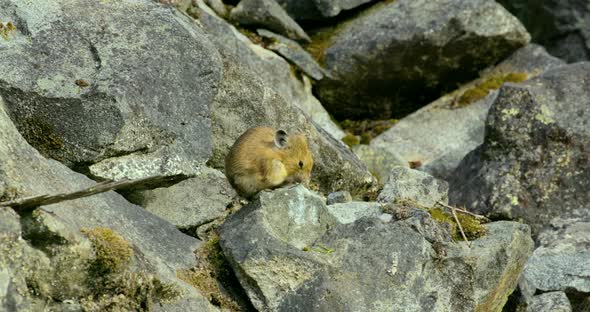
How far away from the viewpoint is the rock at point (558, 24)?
2142cm

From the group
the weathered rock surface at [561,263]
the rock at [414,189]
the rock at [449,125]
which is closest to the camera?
the rock at [414,189]

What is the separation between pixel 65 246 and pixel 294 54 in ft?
33.4

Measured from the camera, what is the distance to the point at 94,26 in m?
12.2

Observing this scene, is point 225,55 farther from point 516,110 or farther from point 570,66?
point 570,66

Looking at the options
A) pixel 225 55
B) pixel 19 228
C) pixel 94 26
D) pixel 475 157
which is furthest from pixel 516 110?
pixel 19 228

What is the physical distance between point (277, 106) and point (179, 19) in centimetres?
186

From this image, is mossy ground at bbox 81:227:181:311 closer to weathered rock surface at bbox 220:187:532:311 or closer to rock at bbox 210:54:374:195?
weathered rock surface at bbox 220:187:532:311

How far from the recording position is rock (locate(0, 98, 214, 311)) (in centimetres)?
832

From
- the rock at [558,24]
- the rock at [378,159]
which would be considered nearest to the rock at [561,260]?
the rock at [378,159]

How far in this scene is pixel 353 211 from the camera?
11.8 meters

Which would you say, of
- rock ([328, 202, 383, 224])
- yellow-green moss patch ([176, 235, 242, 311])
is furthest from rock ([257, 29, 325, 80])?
yellow-green moss patch ([176, 235, 242, 311])

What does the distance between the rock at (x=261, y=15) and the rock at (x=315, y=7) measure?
1.41 metres

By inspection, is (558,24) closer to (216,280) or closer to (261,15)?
(261,15)

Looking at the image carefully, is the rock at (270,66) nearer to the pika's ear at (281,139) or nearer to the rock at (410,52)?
the rock at (410,52)
